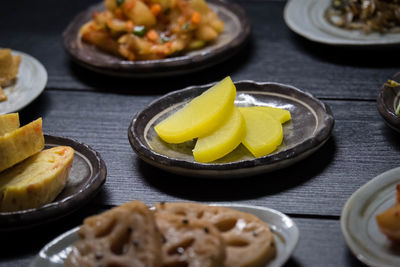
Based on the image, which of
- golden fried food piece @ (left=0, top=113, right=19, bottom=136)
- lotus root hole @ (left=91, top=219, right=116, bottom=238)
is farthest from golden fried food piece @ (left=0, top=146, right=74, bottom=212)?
lotus root hole @ (left=91, top=219, right=116, bottom=238)

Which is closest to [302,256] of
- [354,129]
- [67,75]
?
[354,129]

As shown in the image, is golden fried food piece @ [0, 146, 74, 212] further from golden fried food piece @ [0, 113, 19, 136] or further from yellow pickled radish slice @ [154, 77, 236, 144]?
yellow pickled radish slice @ [154, 77, 236, 144]

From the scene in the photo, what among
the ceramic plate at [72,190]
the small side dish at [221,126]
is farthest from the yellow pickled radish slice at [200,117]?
the ceramic plate at [72,190]

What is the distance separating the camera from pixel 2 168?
1.58 m

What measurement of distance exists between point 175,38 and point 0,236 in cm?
120

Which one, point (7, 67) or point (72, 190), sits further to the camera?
point (7, 67)

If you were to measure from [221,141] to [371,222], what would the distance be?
0.52 meters

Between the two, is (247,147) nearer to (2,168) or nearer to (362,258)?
(362,258)

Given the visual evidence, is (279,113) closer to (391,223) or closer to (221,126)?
(221,126)

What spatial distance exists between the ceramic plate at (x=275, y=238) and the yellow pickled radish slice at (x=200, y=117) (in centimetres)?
41

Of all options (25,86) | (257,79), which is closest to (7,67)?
(25,86)

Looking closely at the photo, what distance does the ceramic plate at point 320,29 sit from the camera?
2379 millimetres

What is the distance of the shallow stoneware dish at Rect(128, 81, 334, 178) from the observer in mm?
1646

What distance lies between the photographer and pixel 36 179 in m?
1.55
